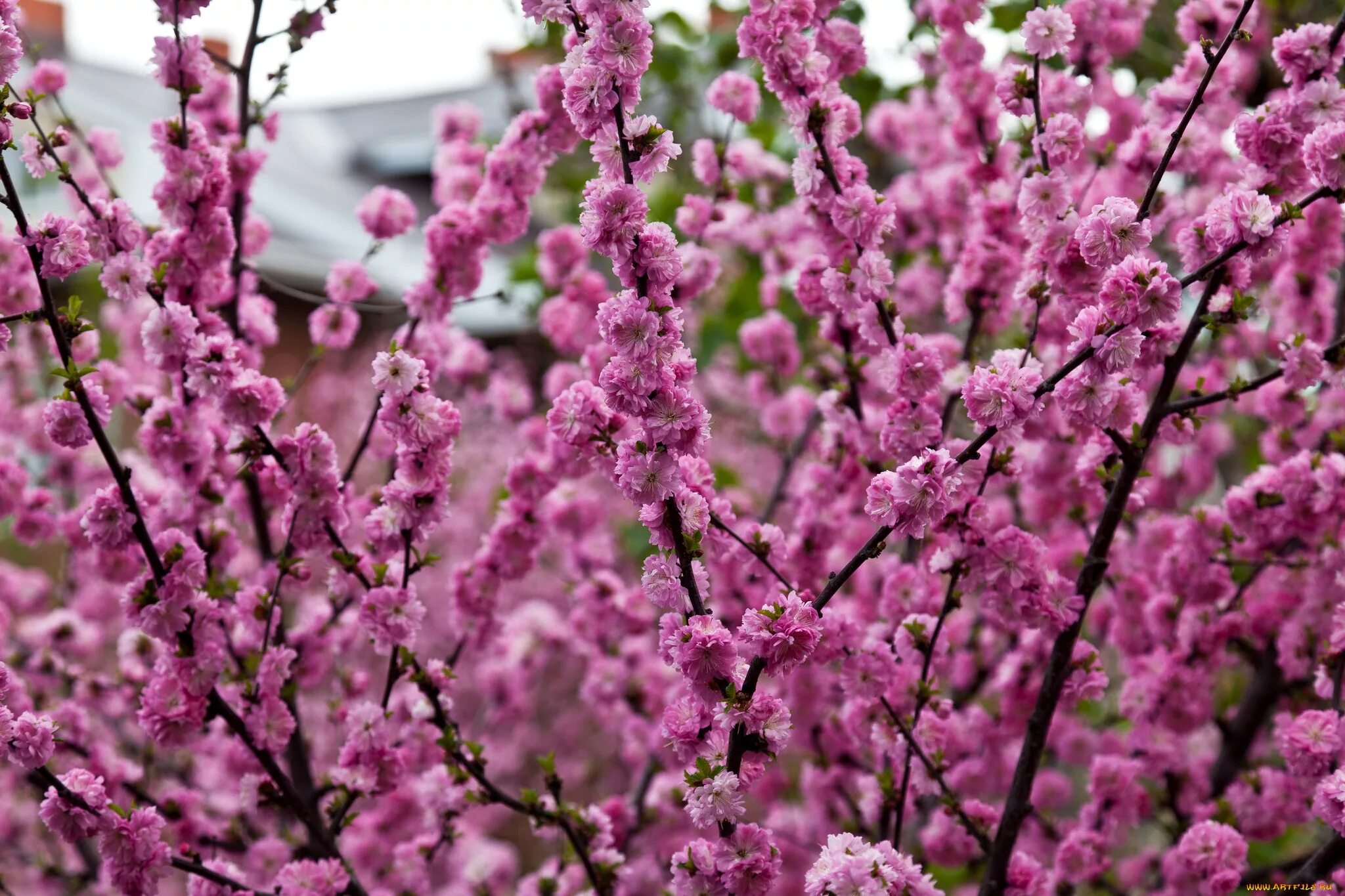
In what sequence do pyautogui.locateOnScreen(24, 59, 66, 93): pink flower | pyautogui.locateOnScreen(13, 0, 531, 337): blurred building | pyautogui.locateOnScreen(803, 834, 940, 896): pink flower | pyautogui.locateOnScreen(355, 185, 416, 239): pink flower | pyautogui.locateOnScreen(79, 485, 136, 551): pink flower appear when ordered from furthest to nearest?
pyautogui.locateOnScreen(13, 0, 531, 337): blurred building, pyautogui.locateOnScreen(355, 185, 416, 239): pink flower, pyautogui.locateOnScreen(24, 59, 66, 93): pink flower, pyautogui.locateOnScreen(79, 485, 136, 551): pink flower, pyautogui.locateOnScreen(803, 834, 940, 896): pink flower

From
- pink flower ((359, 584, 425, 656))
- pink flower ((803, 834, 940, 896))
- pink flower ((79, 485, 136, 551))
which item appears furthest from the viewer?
pink flower ((359, 584, 425, 656))

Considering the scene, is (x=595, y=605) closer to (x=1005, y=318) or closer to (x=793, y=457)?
(x=793, y=457)

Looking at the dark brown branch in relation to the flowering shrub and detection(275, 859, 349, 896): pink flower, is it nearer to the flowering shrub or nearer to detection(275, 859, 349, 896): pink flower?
the flowering shrub

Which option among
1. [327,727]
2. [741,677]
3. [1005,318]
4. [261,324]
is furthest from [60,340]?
[327,727]

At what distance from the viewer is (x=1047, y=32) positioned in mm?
2004

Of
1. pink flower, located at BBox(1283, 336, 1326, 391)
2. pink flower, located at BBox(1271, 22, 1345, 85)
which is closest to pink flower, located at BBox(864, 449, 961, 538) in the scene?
pink flower, located at BBox(1283, 336, 1326, 391)

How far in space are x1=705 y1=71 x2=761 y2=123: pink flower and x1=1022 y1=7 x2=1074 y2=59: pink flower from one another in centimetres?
74

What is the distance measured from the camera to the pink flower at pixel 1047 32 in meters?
2.01

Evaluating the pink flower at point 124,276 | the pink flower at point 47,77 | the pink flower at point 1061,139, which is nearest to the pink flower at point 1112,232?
the pink flower at point 1061,139

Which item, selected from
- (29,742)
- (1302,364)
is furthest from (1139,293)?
(29,742)

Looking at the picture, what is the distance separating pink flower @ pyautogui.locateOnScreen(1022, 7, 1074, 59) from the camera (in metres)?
2.01

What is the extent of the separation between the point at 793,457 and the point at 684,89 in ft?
6.33

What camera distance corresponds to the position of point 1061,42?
6.60 feet

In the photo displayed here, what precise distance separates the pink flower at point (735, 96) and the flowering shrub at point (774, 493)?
22 millimetres
